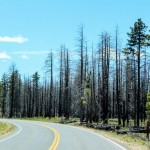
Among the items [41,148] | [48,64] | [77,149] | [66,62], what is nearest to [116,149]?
[77,149]

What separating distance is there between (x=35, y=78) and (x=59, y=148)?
327 ft

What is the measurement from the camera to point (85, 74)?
6500cm

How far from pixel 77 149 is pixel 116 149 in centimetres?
219

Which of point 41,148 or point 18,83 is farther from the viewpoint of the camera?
point 18,83

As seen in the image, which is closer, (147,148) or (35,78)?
(147,148)

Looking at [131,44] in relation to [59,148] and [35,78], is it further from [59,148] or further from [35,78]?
[35,78]

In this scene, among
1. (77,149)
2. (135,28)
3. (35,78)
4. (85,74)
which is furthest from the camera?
(35,78)

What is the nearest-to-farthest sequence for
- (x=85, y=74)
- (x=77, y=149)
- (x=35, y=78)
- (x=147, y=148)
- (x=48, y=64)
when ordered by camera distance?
(x=77, y=149) → (x=147, y=148) → (x=85, y=74) → (x=48, y=64) → (x=35, y=78)

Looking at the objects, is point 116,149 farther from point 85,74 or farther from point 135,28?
point 85,74

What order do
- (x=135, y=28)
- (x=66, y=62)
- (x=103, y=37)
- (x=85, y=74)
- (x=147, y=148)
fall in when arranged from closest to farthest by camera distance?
(x=147, y=148), (x=135, y=28), (x=103, y=37), (x=85, y=74), (x=66, y=62)

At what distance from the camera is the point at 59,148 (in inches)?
749

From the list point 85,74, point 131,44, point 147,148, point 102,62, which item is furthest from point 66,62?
point 147,148

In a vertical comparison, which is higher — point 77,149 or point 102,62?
point 102,62

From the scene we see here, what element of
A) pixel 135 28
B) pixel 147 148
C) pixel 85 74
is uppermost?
pixel 135 28
